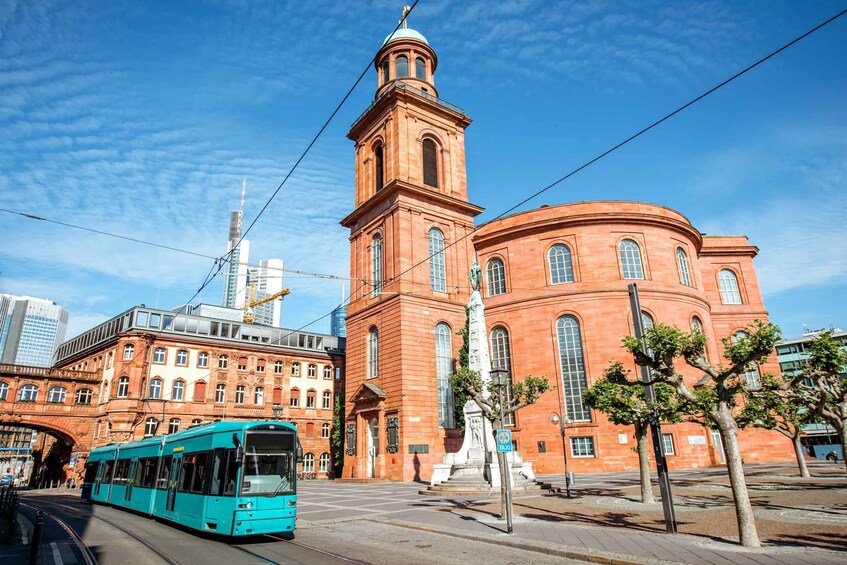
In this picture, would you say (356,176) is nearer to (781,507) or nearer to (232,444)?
(232,444)

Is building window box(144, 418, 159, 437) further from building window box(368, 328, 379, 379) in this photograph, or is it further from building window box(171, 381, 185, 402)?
building window box(368, 328, 379, 379)

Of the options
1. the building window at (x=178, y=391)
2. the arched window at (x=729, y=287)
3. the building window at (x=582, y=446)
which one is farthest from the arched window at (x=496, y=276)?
the building window at (x=178, y=391)

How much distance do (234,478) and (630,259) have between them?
33.1 metres

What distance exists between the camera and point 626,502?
17547mm

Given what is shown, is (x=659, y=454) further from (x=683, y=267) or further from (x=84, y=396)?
(x=84, y=396)

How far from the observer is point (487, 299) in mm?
40875

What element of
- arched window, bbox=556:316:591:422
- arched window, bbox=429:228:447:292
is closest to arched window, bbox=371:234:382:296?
arched window, bbox=429:228:447:292

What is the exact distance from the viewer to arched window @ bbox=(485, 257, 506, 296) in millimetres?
41062

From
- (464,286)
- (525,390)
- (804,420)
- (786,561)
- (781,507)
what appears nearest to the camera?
(786,561)

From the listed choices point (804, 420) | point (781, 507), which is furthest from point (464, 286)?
point (781, 507)

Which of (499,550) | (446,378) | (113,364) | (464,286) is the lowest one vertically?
(499,550)

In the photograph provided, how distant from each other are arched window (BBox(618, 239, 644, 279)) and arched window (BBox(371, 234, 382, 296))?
59.2 feet

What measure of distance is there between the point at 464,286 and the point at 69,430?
3680 cm

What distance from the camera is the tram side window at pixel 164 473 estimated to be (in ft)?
52.7
